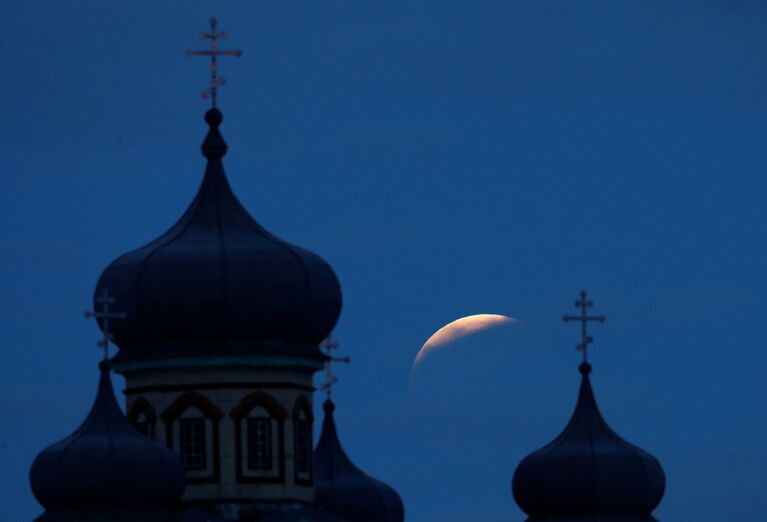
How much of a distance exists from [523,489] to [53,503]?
1544cm

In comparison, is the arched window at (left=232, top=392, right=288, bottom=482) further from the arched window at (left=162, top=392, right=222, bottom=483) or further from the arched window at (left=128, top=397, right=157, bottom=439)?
the arched window at (left=128, top=397, right=157, bottom=439)

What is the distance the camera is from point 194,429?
93250mm

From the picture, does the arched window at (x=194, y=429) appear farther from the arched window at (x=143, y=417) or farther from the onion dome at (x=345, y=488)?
the onion dome at (x=345, y=488)

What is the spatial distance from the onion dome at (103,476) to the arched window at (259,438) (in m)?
5.20

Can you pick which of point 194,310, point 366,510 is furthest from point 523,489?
point 194,310

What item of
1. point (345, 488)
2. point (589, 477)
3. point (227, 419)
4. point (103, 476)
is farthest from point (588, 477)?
point (103, 476)

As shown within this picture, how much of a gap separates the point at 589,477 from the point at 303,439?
7.44 meters

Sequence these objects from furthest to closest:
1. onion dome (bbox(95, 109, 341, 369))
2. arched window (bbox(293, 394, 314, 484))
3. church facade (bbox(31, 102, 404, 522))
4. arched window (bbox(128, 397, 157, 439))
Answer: arched window (bbox(293, 394, 314, 484)) → arched window (bbox(128, 397, 157, 439)) → onion dome (bbox(95, 109, 341, 369)) → church facade (bbox(31, 102, 404, 522))

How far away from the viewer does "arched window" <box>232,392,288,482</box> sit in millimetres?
93062

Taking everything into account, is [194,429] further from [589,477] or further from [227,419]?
[589,477]

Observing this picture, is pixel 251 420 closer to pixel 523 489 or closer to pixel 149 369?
pixel 149 369

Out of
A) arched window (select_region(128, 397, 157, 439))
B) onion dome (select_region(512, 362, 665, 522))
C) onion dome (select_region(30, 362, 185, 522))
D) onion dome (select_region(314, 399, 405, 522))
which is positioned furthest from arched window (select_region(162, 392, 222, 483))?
onion dome (select_region(512, 362, 665, 522))

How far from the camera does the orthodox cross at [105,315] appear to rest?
8925 cm

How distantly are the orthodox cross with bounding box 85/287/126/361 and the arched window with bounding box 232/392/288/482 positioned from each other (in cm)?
306
